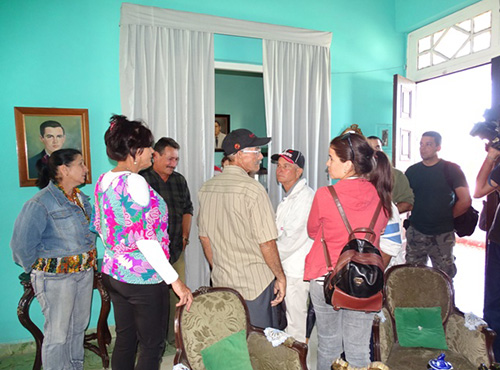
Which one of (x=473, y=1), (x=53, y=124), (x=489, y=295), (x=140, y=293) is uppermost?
(x=473, y=1)

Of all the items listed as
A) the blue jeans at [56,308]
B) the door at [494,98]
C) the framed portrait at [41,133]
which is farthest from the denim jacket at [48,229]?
the door at [494,98]

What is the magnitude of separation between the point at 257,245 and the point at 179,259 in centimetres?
116

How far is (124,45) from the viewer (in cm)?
282

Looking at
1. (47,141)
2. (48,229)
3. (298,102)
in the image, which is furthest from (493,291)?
(47,141)

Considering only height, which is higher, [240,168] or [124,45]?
[124,45]

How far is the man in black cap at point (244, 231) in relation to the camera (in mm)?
1790

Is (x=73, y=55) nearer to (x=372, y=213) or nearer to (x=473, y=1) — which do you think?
(x=372, y=213)

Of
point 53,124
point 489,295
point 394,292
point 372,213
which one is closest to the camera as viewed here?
point 372,213

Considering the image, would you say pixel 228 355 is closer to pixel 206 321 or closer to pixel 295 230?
pixel 206 321

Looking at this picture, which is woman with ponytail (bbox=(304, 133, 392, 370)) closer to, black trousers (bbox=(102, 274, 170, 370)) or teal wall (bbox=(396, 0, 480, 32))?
black trousers (bbox=(102, 274, 170, 370))

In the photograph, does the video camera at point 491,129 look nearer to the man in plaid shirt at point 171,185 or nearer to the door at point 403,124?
the door at point 403,124

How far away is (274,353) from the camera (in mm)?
1657

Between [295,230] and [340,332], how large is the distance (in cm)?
69

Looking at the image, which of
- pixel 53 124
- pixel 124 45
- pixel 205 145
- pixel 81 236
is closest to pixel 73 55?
pixel 124 45
